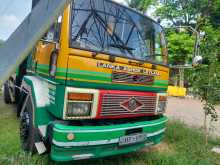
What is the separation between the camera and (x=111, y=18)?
11.2 feet

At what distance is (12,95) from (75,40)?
13.7ft

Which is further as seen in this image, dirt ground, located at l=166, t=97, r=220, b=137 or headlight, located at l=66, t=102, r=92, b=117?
dirt ground, located at l=166, t=97, r=220, b=137

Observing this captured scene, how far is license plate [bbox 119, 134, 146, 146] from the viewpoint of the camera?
3161 millimetres

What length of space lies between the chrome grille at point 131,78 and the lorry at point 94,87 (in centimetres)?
1

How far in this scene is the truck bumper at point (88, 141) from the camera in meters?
2.69

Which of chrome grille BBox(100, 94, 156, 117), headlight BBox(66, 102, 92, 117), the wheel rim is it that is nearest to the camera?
headlight BBox(66, 102, 92, 117)

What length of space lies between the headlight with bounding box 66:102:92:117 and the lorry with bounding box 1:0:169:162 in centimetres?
1

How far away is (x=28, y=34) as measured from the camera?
1000mm

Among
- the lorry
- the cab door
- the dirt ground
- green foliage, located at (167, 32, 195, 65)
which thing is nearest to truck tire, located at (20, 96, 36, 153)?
the lorry

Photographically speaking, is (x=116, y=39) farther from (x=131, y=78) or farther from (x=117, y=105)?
(x=117, y=105)

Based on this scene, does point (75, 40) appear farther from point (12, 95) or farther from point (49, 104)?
point (12, 95)

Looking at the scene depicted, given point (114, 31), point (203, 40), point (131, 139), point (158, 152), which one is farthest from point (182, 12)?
point (131, 139)

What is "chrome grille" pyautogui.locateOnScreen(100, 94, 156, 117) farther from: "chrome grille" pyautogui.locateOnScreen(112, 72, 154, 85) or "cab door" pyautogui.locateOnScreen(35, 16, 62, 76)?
"cab door" pyautogui.locateOnScreen(35, 16, 62, 76)

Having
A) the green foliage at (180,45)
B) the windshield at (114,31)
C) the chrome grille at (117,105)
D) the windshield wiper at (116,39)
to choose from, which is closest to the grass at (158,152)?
the chrome grille at (117,105)
